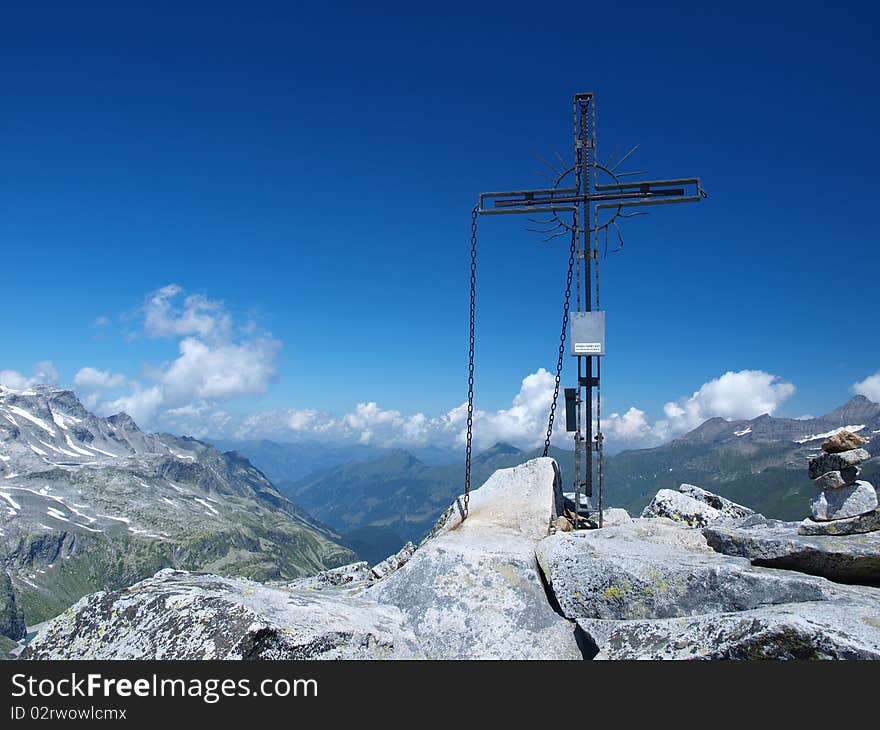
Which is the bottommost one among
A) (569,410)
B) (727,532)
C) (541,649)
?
(541,649)

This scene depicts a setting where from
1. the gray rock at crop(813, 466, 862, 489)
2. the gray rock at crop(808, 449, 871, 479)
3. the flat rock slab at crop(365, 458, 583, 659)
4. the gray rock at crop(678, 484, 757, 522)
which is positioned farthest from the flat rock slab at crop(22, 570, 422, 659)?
the gray rock at crop(678, 484, 757, 522)

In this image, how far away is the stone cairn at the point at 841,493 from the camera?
11.7 m

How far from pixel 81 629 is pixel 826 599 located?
11.7 m

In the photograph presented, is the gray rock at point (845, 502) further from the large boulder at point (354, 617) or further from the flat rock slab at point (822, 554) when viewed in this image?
the large boulder at point (354, 617)

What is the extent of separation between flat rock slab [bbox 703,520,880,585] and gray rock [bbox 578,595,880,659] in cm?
113

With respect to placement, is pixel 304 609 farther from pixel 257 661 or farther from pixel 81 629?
A: pixel 81 629

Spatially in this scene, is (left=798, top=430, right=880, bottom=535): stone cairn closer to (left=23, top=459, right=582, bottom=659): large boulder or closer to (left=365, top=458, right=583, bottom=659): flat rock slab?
(left=365, top=458, right=583, bottom=659): flat rock slab

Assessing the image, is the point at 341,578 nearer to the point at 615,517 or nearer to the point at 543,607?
the point at 543,607

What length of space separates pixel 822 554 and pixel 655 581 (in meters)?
2.87

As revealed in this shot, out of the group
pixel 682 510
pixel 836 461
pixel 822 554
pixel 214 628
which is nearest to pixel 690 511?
pixel 682 510

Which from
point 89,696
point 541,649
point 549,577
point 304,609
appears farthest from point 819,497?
point 89,696

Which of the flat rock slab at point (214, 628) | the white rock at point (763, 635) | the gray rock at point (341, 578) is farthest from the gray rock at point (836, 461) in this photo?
the gray rock at point (341, 578)

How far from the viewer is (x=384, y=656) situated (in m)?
9.77

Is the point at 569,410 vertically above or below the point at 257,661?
above
